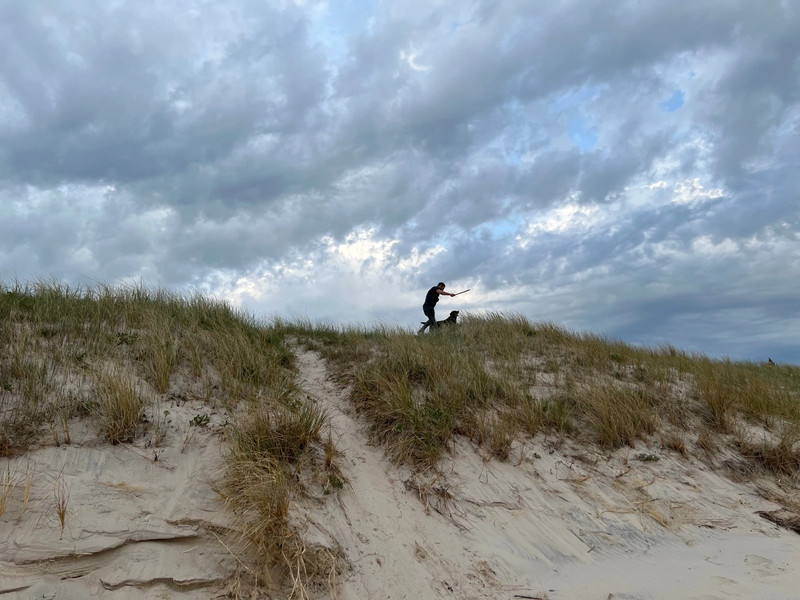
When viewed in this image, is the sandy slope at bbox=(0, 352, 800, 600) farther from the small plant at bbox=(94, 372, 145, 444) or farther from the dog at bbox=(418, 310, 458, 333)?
the dog at bbox=(418, 310, 458, 333)

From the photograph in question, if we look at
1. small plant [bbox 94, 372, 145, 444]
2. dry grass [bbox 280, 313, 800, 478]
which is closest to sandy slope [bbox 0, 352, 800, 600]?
small plant [bbox 94, 372, 145, 444]

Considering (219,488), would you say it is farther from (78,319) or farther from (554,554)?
(78,319)

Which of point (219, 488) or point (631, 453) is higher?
point (219, 488)

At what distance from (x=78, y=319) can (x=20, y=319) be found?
0.69 m

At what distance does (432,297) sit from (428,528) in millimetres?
9725

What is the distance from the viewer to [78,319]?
7219 millimetres

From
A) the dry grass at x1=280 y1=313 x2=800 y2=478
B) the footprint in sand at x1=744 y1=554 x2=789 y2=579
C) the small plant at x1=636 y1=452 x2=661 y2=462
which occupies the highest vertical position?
the dry grass at x1=280 y1=313 x2=800 y2=478

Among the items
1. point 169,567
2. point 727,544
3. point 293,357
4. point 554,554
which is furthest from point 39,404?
point 727,544

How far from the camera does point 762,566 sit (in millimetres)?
5246

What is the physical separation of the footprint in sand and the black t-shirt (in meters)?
9.89

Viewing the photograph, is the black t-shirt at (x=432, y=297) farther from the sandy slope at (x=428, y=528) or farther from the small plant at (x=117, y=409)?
the small plant at (x=117, y=409)

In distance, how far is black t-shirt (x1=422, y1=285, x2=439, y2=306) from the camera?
14.5 metres

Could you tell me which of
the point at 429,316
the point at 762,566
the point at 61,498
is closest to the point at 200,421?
the point at 61,498

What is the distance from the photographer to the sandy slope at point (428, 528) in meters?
4.14
